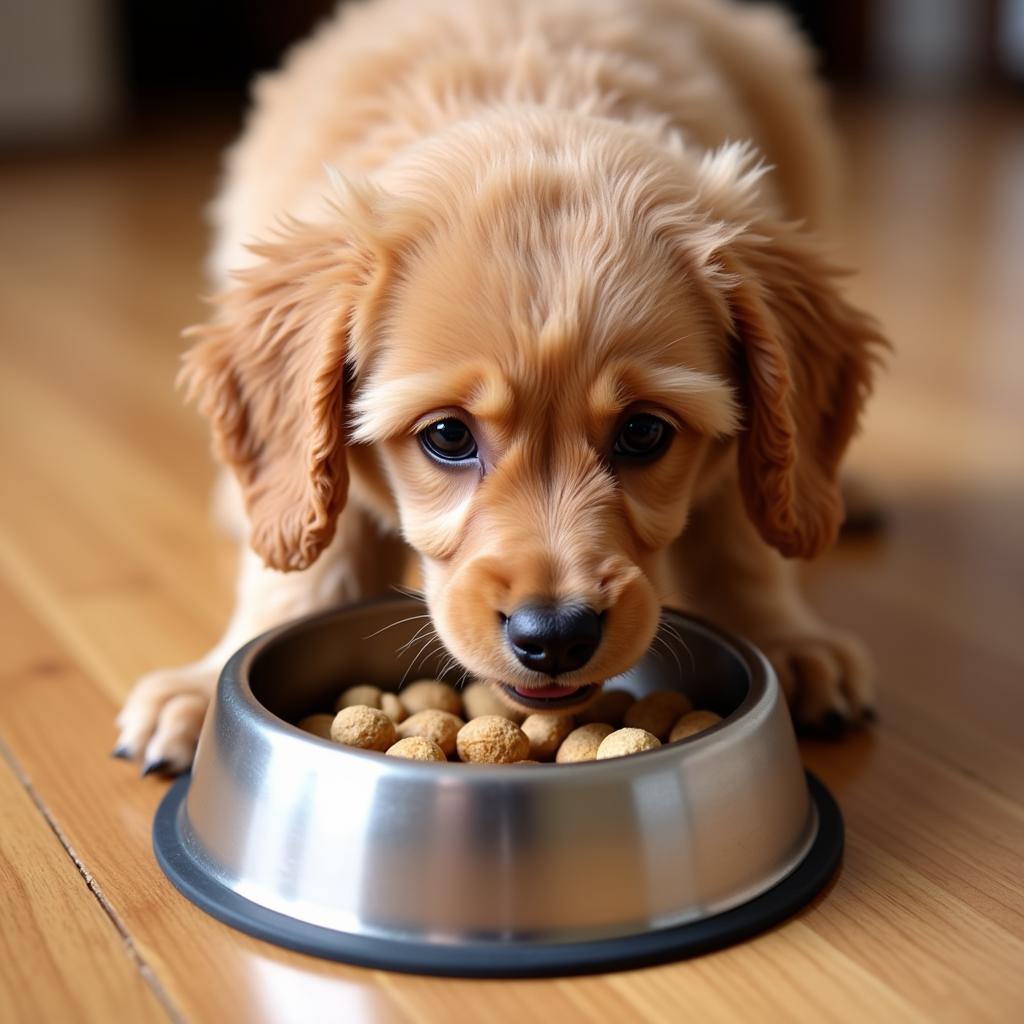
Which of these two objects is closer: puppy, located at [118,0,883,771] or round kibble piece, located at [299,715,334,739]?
puppy, located at [118,0,883,771]

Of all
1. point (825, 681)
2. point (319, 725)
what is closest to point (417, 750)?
point (319, 725)

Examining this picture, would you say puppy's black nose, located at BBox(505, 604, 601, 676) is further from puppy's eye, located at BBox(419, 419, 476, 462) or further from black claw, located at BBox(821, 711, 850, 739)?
black claw, located at BBox(821, 711, 850, 739)

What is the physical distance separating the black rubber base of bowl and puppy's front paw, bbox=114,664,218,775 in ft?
1.21

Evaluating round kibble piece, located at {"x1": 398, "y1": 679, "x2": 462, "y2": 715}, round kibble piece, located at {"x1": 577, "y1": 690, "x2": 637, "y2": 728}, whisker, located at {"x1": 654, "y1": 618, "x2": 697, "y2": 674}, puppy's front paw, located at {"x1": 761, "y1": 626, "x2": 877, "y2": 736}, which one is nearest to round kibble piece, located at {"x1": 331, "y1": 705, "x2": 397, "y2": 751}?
round kibble piece, located at {"x1": 398, "y1": 679, "x2": 462, "y2": 715}

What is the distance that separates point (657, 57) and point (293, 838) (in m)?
1.77

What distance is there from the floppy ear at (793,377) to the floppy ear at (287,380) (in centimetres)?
59

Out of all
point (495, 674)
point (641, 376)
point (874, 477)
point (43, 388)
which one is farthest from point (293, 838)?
point (43, 388)

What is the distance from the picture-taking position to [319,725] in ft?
7.11

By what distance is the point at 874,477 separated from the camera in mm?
3793

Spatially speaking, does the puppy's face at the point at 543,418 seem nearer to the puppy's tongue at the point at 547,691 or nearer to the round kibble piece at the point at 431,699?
the puppy's tongue at the point at 547,691

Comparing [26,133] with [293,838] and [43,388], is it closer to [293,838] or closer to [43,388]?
[43,388]

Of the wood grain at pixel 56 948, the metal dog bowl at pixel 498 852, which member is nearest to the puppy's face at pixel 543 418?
the metal dog bowl at pixel 498 852

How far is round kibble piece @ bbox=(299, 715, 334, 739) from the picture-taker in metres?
2.15

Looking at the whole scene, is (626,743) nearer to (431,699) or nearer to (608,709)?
(608,709)
